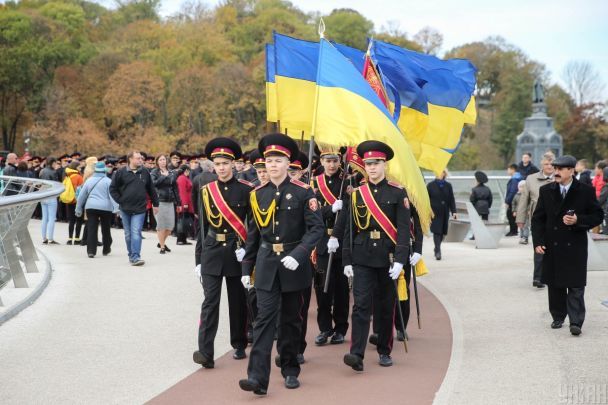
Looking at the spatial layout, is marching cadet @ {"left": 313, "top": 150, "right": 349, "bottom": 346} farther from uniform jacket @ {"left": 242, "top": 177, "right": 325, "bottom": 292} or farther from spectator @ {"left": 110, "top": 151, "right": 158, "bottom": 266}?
spectator @ {"left": 110, "top": 151, "right": 158, "bottom": 266}

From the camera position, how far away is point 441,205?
17.1m

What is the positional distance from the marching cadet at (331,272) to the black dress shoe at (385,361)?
108 centimetres

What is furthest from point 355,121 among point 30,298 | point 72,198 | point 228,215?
point 72,198

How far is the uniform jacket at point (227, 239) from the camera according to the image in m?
7.93

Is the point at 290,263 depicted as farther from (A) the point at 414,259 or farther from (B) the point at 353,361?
(A) the point at 414,259

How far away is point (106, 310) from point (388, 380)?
460 centimetres

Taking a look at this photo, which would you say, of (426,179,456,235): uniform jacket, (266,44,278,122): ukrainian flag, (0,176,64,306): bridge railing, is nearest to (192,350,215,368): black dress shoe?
(0,176,64,306): bridge railing

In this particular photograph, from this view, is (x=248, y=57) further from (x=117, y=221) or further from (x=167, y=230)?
(x=167, y=230)

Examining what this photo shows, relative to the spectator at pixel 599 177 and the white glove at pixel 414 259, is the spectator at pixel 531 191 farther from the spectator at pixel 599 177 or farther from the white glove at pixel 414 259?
the white glove at pixel 414 259

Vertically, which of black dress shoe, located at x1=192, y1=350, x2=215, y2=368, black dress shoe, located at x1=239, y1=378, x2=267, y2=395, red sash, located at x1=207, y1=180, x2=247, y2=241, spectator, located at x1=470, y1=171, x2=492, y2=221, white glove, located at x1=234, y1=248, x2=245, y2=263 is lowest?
black dress shoe, located at x1=192, y1=350, x2=215, y2=368

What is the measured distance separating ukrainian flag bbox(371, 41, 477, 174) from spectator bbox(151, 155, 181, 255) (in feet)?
20.5

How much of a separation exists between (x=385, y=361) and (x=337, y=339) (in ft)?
3.79

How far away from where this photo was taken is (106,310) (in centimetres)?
1078

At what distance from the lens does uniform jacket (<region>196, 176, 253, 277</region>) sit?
793 cm
